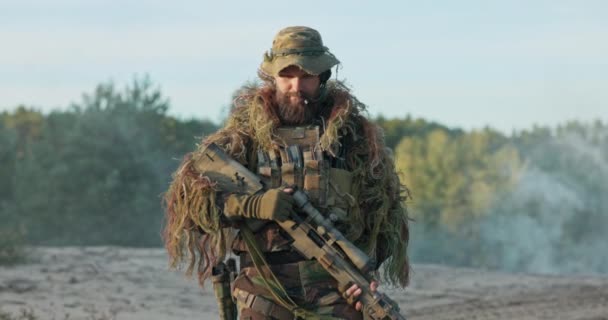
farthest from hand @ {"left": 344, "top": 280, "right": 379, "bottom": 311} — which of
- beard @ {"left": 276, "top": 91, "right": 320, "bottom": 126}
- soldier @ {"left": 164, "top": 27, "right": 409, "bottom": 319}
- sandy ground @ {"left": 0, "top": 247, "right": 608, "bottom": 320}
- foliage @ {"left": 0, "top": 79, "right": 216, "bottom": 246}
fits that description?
foliage @ {"left": 0, "top": 79, "right": 216, "bottom": 246}

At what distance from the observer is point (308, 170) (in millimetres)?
6094

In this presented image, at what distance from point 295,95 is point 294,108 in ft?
0.19

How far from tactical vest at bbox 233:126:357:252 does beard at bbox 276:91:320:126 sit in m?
0.07

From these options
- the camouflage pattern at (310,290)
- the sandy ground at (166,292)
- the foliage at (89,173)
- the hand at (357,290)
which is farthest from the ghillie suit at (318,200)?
the foliage at (89,173)

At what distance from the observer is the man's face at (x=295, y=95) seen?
621cm

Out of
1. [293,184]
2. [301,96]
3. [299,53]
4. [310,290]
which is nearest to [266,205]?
[293,184]

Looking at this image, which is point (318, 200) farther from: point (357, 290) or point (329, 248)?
point (357, 290)

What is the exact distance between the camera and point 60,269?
50.6 ft

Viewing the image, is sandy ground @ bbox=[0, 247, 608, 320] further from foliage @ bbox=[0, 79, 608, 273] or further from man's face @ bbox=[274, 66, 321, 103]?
foliage @ bbox=[0, 79, 608, 273]

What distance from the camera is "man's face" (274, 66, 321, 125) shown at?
244 inches

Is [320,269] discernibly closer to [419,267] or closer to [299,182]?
[299,182]

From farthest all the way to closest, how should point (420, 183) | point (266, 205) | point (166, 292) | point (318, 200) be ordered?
point (420, 183), point (166, 292), point (318, 200), point (266, 205)

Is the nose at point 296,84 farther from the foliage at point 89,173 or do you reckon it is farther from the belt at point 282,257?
the foliage at point 89,173

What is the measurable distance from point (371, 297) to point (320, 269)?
286mm
